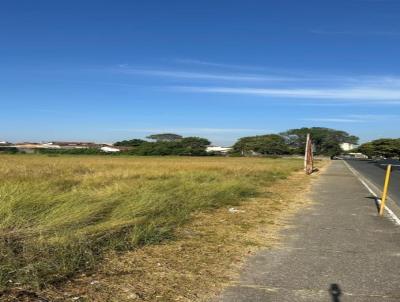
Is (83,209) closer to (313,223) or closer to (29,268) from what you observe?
(29,268)

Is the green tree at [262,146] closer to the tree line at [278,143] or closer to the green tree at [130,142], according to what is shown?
the tree line at [278,143]

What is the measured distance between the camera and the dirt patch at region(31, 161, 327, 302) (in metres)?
5.03

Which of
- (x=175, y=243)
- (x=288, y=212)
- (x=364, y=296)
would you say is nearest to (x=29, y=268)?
(x=175, y=243)

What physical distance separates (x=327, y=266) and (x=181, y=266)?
1.78 m

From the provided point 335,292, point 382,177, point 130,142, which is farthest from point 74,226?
point 130,142

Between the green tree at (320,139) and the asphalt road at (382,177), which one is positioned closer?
the asphalt road at (382,177)

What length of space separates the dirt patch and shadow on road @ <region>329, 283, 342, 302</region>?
104 centimetres

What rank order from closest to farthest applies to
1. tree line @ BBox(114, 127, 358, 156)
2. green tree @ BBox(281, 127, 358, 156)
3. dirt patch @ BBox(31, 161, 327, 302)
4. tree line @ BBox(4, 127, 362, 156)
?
dirt patch @ BBox(31, 161, 327, 302), tree line @ BBox(4, 127, 362, 156), tree line @ BBox(114, 127, 358, 156), green tree @ BBox(281, 127, 358, 156)

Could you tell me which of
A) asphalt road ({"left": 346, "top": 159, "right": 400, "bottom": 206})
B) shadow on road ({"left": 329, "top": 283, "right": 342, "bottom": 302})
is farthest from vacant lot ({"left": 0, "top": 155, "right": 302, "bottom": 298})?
asphalt road ({"left": 346, "top": 159, "right": 400, "bottom": 206})

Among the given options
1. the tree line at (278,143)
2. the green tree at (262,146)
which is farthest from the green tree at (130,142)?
the green tree at (262,146)

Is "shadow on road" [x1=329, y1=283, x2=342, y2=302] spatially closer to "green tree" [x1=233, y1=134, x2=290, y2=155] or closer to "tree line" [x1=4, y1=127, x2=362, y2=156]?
"tree line" [x1=4, y1=127, x2=362, y2=156]

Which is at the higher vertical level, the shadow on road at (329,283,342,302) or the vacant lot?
the vacant lot

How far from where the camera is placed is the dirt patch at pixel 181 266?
16.5 ft

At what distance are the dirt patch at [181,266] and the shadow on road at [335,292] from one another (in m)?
1.04
